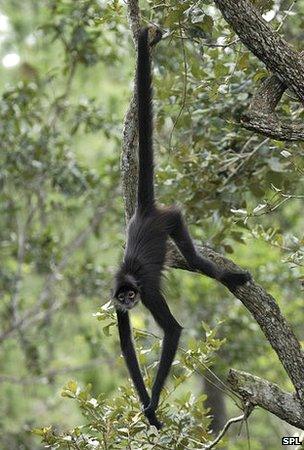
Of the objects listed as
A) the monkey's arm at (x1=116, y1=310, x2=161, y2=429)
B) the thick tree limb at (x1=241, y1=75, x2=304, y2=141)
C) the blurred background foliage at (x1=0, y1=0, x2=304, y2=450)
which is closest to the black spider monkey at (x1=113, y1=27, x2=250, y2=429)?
the monkey's arm at (x1=116, y1=310, x2=161, y2=429)

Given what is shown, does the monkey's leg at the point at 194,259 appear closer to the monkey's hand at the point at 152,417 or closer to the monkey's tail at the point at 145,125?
the monkey's tail at the point at 145,125

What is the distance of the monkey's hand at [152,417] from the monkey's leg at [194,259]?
3.22ft

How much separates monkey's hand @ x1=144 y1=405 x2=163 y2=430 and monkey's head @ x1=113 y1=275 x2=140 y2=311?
726 millimetres

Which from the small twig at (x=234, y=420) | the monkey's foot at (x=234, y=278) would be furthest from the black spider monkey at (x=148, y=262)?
the small twig at (x=234, y=420)

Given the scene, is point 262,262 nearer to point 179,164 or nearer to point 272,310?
point 179,164

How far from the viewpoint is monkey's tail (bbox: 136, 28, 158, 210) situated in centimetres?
539

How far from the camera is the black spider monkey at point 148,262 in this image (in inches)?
230

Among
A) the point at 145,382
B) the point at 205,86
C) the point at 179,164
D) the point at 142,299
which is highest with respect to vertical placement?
the point at 205,86

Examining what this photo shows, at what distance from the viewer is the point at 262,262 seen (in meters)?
11.0

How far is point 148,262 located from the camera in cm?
598

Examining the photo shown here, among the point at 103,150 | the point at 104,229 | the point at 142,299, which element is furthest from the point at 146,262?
the point at 103,150

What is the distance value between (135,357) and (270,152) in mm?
2009

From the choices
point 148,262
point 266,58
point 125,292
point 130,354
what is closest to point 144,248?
point 148,262

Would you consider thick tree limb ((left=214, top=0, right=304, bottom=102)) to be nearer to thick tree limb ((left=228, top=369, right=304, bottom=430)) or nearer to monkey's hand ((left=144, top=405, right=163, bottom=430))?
thick tree limb ((left=228, top=369, right=304, bottom=430))
